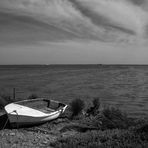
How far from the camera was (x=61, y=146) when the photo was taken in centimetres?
633

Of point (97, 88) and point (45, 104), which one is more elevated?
point (45, 104)

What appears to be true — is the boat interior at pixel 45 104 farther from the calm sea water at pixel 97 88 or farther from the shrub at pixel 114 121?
the calm sea water at pixel 97 88

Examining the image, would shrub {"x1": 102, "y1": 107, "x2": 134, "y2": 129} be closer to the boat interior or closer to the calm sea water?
the boat interior

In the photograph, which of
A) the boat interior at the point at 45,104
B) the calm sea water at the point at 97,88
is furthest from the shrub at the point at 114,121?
the calm sea water at the point at 97,88

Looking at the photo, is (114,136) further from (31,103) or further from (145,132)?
(31,103)

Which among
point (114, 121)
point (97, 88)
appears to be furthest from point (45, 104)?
point (97, 88)

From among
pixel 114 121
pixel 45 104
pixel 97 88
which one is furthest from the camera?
pixel 97 88

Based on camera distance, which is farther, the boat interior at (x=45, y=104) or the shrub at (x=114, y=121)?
the boat interior at (x=45, y=104)

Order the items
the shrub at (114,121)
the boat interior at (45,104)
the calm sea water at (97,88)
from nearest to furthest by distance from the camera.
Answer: the shrub at (114,121) < the boat interior at (45,104) < the calm sea water at (97,88)

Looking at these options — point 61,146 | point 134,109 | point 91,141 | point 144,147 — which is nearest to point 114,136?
point 91,141

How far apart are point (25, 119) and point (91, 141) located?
12.7ft

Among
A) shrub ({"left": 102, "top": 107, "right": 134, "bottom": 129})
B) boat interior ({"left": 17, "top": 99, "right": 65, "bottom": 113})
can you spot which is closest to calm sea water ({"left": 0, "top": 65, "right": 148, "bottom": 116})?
shrub ({"left": 102, "top": 107, "right": 134, "bottom": 129})

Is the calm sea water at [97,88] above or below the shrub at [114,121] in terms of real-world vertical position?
below

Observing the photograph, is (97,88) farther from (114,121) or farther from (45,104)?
(114,121)
